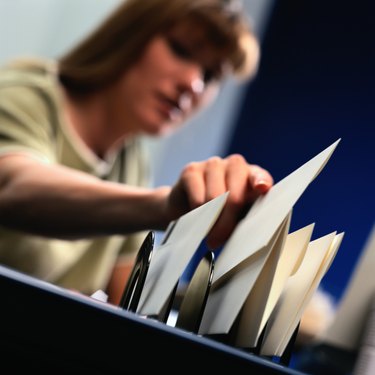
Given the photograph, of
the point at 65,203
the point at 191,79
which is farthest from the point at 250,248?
the point at 191,79

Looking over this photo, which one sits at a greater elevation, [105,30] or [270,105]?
[270,105]

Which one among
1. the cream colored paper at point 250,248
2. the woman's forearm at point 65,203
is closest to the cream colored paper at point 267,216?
the cream colored paper at point 250,248

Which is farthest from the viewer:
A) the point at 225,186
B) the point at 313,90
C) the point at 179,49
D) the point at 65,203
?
the point at 313,90

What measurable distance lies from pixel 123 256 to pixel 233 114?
1.05 m

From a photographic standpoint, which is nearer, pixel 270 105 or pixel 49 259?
pixel 49 259

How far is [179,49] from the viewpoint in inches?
52.2

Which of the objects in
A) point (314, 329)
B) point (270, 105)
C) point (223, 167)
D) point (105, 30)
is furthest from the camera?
point (270, 105)

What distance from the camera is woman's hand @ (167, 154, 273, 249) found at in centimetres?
54

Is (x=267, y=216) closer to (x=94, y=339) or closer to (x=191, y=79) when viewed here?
(x=94, y=339)

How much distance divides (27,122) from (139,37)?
297 millimetres

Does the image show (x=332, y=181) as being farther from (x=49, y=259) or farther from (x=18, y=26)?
(x=18, y=26)

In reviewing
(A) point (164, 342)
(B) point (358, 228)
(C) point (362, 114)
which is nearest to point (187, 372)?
(A) point (164, 342)

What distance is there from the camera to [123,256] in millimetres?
1531

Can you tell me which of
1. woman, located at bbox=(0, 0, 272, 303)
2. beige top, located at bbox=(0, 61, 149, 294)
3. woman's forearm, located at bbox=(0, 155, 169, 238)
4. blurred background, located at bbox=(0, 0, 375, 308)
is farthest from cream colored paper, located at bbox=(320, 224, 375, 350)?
blurred background, located at bbox=(0, 0, 375, 308)
